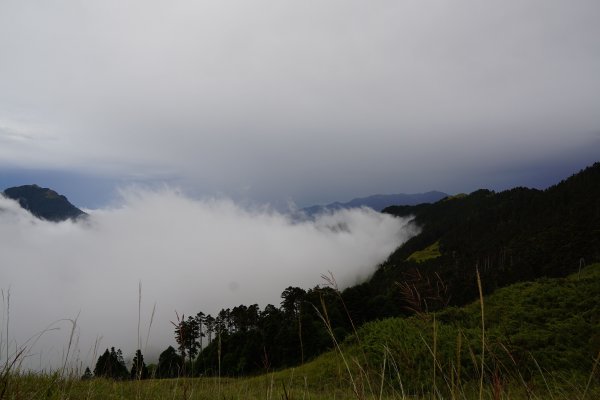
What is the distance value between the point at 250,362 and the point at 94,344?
41.0 m

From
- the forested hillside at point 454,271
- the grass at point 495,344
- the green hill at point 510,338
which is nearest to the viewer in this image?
the grass at point 495,344

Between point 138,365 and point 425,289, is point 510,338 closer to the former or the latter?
point 138,365

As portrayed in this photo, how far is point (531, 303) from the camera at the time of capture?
16766 mm

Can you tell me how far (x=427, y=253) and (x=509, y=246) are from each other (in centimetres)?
4890

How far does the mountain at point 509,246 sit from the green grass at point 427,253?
1.71 ft

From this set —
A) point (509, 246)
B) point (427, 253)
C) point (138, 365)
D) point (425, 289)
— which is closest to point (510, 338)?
point (138, 365)

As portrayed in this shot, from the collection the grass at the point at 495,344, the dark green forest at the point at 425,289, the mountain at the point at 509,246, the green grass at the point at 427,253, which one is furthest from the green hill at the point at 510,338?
the green grass at the point at 427,253

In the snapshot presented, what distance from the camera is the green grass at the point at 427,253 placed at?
520ft

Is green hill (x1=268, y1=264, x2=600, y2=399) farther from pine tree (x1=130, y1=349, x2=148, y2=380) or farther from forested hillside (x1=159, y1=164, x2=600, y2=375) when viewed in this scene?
pine tree (x1=130, y1=349, x2=148, y2=380)

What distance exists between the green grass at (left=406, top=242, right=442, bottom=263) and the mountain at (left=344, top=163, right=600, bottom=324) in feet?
1.71

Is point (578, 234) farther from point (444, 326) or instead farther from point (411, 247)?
point (411, 247)

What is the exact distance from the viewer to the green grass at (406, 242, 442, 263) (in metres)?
159

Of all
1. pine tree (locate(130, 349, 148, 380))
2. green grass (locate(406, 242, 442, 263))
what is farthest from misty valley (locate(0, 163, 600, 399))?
green grass (locate(406, 242, 442, 263))

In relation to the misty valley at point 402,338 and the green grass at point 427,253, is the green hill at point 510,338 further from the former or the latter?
the green grass at point 427,253
